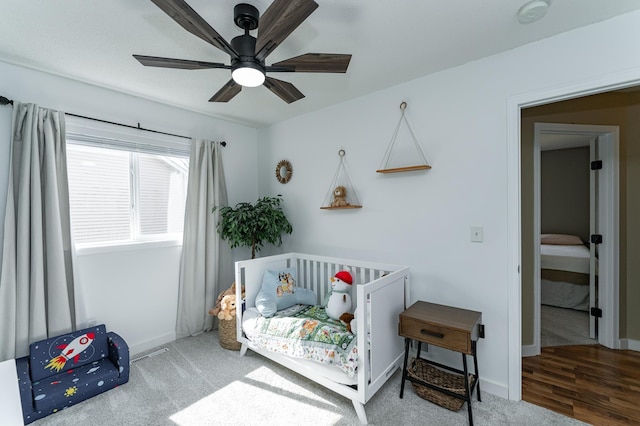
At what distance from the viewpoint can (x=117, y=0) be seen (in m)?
1.44

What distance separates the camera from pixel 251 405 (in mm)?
1937

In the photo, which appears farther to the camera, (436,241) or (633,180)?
(633,180)

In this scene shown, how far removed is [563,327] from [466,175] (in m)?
2.40

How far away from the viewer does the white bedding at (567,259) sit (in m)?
3.57

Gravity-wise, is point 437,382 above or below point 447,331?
below

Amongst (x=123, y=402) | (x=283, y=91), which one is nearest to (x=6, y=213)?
(x=123, y=402)

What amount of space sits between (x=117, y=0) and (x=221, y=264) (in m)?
2.48

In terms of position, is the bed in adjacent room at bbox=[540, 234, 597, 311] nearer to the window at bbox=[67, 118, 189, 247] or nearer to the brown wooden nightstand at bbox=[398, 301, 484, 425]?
the brown wooden nightstand at bbox=[398, 301, 484, 425]

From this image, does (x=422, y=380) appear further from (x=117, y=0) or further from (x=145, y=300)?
(x=117, y=0)

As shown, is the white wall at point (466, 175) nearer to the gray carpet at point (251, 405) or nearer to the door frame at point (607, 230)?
the gray carpet at point (251, 405)

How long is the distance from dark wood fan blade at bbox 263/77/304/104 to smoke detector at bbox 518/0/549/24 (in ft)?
4.30

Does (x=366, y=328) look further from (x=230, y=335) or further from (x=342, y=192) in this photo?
(x=230, y=335)

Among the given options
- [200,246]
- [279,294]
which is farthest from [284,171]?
[279,294]

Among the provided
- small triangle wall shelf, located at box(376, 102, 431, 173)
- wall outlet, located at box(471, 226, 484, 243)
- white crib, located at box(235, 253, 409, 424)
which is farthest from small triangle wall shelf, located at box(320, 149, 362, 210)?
wall outlet, located at box(471, 226, 484, 243)
